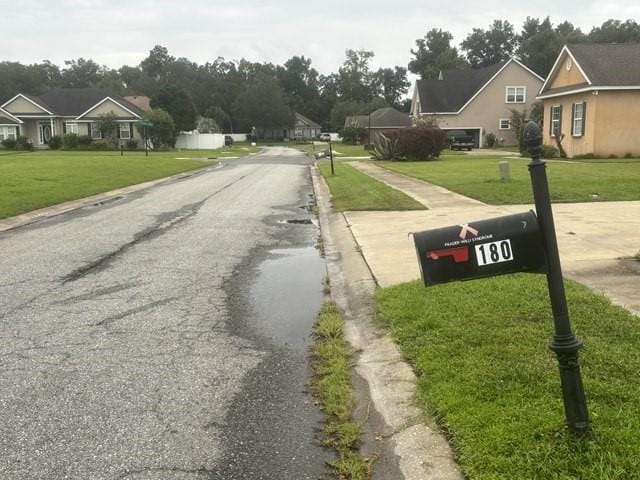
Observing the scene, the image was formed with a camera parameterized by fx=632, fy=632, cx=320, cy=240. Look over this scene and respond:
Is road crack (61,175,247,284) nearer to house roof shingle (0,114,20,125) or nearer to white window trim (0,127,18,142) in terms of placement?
house roof shingle (0,114,20,125)

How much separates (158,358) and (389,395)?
199 cm

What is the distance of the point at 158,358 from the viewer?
17.0 ft

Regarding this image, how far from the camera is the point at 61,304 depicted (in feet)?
22.5

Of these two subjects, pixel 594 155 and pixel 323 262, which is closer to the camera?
pixel 323 262

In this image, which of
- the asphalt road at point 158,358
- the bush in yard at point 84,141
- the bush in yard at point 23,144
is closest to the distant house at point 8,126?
the bush in yard at point 23,144

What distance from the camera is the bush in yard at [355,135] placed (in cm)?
7625

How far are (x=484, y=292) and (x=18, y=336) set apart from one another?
4.44m

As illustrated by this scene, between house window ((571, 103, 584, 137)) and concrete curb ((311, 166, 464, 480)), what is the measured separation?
28717 millimetres

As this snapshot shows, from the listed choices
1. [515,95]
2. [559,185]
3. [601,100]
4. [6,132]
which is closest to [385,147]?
[601,100]

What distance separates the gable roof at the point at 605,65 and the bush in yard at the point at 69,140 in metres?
42.4

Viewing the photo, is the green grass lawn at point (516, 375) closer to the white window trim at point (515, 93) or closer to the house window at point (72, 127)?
the white window trim at point (515, 93)

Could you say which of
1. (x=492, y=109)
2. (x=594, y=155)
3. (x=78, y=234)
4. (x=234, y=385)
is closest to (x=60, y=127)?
(x=492, y=109)

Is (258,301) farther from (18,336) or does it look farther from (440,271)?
(440,271)

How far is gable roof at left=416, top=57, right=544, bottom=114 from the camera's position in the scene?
54750mm
